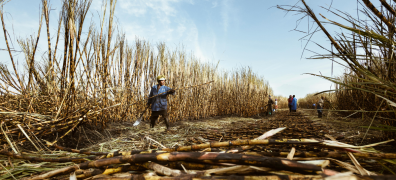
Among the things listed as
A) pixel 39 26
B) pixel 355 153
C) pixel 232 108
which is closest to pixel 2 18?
pixel 39 26

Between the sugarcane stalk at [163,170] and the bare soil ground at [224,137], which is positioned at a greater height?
the sugarcane stalk at [163,170]

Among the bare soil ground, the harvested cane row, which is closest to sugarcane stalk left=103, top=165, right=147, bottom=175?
the harvested cane row

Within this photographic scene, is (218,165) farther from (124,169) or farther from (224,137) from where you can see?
(224,137)

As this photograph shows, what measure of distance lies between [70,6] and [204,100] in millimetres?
5489

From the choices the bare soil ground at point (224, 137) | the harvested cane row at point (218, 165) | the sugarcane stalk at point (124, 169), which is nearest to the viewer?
the harvested cane row at point (218, 165)

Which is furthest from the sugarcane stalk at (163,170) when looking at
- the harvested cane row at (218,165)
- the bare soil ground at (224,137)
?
the bare soil ground at (224,137)

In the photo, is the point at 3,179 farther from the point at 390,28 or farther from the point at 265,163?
the point at 390,28

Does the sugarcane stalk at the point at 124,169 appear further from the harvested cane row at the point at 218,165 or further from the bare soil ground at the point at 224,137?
the bare soil ground at the point at 224,137

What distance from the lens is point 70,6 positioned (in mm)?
2045

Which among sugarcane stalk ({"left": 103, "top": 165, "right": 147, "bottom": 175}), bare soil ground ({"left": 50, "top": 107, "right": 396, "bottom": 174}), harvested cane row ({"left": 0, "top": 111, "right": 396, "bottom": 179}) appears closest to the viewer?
harvested cane row ({"left": 0, "top": 111, "right": 396, "bottom": 179})

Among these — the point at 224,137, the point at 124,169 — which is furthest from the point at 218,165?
the point at 224,137

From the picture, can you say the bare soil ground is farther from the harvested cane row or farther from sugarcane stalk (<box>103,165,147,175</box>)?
sugarcane stalk (<box>103,165,147,175</box>)


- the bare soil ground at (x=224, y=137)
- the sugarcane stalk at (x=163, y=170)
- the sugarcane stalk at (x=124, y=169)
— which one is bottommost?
the bare soil ground at (x=224, y=137)

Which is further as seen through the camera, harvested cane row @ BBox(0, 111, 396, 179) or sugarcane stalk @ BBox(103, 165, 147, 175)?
sugarcane stalk @ BBox(103, 165, 147, 175)
